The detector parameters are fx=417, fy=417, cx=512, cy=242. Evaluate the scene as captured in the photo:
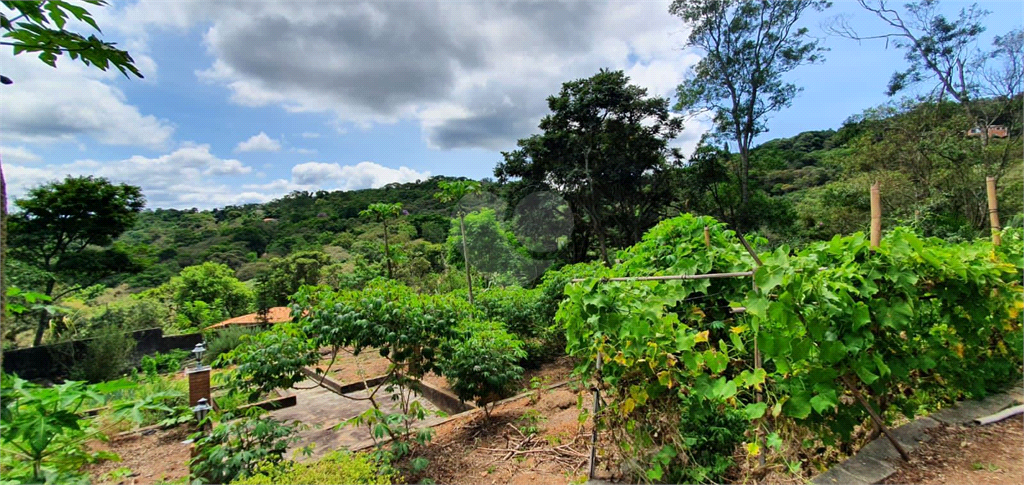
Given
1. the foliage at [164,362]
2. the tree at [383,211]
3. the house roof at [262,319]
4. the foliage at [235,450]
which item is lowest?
the foliage at [164,362]

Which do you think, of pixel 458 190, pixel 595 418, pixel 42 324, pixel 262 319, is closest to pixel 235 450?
pixel 595 418

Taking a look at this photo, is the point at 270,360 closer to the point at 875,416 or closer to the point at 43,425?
the point at 43,425

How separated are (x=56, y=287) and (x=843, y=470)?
14940mm

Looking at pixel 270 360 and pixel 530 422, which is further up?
pixel 270 360

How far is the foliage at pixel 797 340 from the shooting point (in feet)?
4.78

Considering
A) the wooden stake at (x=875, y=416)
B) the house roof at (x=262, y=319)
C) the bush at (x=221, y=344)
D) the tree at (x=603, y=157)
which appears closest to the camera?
the wooden stake at (x=875, y=416)

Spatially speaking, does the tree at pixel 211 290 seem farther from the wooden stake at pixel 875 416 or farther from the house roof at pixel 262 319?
the wooden stake at pixel 875 416

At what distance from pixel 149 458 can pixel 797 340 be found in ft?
14.7

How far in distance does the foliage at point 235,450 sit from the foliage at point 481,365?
1202 millimetres

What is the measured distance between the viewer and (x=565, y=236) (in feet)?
46.4

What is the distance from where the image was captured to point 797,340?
1490 mm

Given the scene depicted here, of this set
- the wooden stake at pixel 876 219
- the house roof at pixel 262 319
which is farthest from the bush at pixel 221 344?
the wooden stake at pixel 876 219

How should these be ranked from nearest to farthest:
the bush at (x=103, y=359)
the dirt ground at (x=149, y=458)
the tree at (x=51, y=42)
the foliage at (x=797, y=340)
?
the tree at (x=51, y=42) → the foliage at (x=797, y=340) → the dirt ground at (x=149, y=458) → the bush at (x=103, y=359)

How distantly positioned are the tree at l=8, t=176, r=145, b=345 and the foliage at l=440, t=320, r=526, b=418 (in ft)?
34.7
